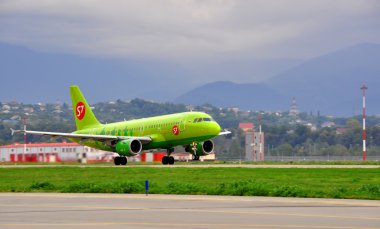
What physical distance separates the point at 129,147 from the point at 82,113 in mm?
16510

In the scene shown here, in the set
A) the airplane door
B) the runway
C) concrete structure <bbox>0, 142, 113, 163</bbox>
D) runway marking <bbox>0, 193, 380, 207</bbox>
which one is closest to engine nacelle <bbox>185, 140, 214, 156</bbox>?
the airplane door

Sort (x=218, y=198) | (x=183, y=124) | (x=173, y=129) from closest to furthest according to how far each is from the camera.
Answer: (x=218, y=198) → (x=183, y=124) → (x=173, y=129)

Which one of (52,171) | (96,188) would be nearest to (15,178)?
(52,171)

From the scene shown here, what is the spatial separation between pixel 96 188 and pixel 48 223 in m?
17.9

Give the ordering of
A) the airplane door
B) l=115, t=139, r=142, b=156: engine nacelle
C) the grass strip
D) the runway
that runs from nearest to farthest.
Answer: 1. the runway
2. the grass strip
3. the airplane door
4. l=115, t=139, r=142, b=156: engine nacelle

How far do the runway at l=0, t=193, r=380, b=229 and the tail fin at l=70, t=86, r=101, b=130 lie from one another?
5773 cm

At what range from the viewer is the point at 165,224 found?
27047 mm

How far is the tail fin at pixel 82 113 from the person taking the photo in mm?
99125

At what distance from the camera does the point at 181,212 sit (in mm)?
31422

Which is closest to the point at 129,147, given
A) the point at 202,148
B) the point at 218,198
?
the point at 202,148

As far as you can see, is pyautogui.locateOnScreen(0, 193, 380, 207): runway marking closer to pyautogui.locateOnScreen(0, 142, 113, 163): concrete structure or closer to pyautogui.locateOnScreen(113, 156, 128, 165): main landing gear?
pyautogui.locateOnScreen(113, 156, 128, 165): main landing gear

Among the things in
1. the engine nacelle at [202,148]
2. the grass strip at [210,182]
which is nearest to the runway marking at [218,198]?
the grass strip at [210,182]

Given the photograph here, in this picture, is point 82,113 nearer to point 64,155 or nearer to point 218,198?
point 64,155

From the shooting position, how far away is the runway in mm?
27016
